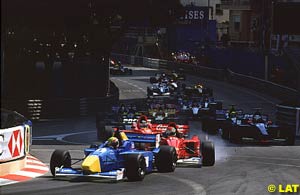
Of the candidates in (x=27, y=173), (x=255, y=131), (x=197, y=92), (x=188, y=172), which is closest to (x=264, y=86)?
(x=197, y=92)

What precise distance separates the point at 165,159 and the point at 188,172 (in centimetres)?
82

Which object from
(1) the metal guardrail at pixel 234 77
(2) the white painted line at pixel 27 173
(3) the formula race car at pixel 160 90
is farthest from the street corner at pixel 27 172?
(3) the formula race car at pixel 160 90

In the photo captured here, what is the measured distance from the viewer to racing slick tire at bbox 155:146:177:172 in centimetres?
1834

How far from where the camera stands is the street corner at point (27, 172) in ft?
58.5

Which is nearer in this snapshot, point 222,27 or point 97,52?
point 97,52

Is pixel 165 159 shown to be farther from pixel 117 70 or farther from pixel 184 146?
pixel 117 70

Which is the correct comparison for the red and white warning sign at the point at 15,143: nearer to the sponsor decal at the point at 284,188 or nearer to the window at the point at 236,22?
the sponsor decal at the point at 284,188

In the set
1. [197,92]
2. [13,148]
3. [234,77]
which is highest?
[13,148]

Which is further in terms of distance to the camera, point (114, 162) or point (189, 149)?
point (189, 149)

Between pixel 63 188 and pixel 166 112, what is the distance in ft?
45.1

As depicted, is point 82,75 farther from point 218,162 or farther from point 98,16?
point 218,162

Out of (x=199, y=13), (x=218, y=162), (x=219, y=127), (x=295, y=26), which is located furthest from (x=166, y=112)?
(x=199, y=13)

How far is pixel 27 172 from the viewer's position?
1916 centimetres

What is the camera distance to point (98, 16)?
40531 mm
